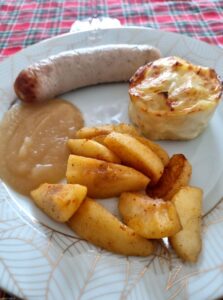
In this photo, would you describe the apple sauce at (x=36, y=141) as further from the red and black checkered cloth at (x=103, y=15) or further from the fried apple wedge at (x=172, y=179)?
the red and black checkered cloth at (x=103, y=15)

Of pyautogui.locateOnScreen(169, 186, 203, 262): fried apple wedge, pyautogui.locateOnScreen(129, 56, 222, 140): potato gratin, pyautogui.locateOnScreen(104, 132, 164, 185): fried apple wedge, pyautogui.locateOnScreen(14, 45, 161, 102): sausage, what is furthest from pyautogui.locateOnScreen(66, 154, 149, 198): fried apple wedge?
pyautogui.locateOnScreen(14, 45, 161, 102): sausage

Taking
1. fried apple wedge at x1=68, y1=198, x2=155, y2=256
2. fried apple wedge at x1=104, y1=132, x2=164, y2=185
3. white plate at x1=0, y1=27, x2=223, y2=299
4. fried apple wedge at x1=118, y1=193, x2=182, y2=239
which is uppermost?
fried apple wedge at x1=104, y1=132, x2=164, y2=185

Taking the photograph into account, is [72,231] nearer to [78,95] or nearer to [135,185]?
[135,185]

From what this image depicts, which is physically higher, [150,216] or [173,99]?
[173,99]

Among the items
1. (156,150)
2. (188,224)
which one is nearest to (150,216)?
(188,224)

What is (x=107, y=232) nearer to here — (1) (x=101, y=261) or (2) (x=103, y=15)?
(1) (x=101, y=261)

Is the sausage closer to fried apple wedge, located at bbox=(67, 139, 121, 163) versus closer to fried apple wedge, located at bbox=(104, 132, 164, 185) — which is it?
fried apple wedge, located at bbox=(67, 139, 121, 163)

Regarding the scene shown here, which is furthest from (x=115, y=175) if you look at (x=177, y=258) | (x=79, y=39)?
(x=79, y=39)

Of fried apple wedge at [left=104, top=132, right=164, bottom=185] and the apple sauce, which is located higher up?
fried apple wedge at [left=104, top=132, right=164, bottom=185]
